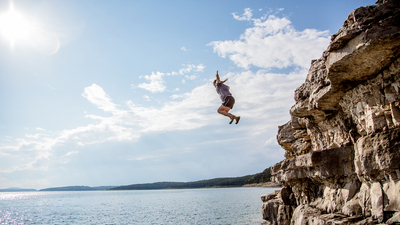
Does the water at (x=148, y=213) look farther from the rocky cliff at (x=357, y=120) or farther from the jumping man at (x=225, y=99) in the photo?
the jumping man at (x=225, y=99)

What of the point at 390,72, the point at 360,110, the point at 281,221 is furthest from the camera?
the point at 281,221

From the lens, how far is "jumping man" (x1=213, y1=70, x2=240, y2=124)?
11461mm

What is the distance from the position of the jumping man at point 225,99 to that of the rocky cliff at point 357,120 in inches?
164

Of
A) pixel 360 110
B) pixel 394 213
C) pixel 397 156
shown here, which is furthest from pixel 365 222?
pixel 360 110

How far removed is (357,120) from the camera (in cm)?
1122

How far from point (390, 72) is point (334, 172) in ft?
17.0

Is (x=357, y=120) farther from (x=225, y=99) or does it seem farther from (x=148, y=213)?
(x=148, y=213)

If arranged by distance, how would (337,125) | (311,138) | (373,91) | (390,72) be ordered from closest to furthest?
(390,72)
(373,91)
(337,125)
(311,138)

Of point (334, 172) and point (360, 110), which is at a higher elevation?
point (360, 110)

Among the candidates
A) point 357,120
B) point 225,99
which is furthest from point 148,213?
point 357,120

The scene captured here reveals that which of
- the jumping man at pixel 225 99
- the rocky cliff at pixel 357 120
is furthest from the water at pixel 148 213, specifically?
the jumping man at pixel 225 99

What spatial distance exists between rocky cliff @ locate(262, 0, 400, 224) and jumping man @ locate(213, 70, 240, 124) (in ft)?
13.7

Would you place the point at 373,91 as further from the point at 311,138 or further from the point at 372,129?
the point at 311,138

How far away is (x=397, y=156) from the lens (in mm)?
8641
